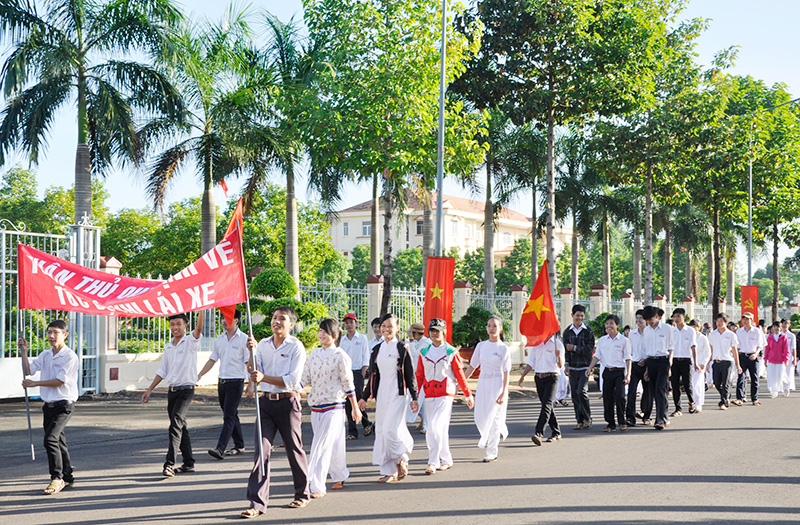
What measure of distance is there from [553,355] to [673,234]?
1405 inches

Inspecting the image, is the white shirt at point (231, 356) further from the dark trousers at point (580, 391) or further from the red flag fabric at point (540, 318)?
the dark trousers at point (580, 391)

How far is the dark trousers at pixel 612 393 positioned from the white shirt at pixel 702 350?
3.71m

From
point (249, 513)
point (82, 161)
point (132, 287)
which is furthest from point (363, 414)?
point (82, 161)

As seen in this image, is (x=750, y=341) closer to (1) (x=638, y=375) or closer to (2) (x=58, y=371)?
(1) (x=638, y=375)

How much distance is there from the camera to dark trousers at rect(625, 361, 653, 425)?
528 inches

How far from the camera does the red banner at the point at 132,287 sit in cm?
818

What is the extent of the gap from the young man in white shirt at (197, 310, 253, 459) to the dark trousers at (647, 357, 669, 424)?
6.68m

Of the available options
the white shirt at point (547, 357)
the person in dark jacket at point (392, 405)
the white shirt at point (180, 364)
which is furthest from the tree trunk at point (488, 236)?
the white shirt at point (180, 364)

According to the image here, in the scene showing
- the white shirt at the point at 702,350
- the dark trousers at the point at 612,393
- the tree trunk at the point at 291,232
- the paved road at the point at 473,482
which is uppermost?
the tree trunk at the point at 291,232

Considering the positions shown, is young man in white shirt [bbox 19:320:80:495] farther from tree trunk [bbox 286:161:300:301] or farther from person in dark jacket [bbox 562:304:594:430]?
tree trunk [bbox 286:161:300:301]

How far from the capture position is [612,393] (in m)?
13.1

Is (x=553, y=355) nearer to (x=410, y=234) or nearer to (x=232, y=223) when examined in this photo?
(x=232, y=223)

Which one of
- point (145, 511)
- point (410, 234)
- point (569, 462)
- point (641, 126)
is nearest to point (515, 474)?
Result: point (569, 462)

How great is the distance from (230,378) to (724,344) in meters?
10.9
